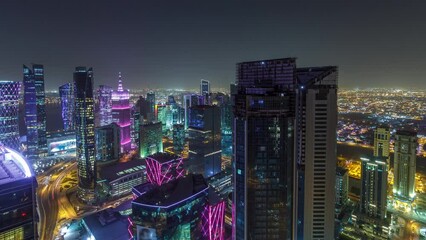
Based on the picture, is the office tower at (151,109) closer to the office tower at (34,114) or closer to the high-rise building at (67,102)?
the high-rise building at (67,102)

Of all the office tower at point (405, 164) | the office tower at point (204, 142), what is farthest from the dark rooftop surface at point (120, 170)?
the office tower at point (405, 164)

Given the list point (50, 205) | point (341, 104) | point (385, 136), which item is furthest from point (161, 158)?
point (341, 104)

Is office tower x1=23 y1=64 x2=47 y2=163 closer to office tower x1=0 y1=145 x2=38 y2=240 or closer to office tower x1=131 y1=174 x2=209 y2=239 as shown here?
office tower x1=131 y1=174 x2=209 y2=239

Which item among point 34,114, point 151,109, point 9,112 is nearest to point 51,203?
point 9,112

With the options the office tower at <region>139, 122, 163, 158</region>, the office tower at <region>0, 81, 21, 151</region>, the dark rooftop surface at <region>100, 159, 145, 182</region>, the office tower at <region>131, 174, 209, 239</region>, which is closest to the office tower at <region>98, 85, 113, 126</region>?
the office tower at <region>139, 122, 163, 158</region>

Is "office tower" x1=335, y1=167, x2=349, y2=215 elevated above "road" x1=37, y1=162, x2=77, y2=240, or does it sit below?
above
